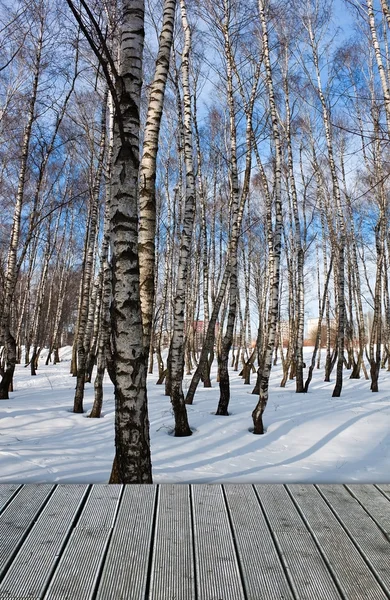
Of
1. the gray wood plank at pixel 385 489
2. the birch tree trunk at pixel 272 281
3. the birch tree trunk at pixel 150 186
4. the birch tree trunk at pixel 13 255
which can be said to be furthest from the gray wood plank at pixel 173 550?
the birch tree trunk at pixel 13 255

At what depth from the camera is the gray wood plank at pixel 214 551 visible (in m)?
1.22

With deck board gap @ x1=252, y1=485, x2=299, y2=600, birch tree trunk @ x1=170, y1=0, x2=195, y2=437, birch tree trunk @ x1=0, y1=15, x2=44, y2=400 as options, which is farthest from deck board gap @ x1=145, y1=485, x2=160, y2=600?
birch tree trunk @ x1=0, y1=15, x2=44, y2=400

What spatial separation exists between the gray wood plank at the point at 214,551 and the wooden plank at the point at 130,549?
0.20 meters

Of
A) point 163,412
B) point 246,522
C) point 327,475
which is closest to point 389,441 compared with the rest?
point 327,475

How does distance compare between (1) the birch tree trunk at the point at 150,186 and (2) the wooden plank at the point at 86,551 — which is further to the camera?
(1) the birch tree trunk at the point at 150,186

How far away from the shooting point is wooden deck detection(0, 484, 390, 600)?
4.04ft

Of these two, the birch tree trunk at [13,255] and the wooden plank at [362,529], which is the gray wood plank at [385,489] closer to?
the wooden plank at [362,529]

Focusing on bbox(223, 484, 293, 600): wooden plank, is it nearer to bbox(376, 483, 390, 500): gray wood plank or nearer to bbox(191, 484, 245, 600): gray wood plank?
bbox(191, 484, 245, 600): gray wood plank

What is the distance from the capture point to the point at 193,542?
1.49 m

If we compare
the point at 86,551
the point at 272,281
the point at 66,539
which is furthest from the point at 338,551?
the point at 272,281

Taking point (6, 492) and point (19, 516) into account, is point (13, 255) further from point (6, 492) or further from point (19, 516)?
point (19, 516)

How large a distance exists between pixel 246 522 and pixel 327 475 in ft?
8.22

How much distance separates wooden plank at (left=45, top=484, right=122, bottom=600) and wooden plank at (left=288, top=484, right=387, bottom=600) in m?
0.85

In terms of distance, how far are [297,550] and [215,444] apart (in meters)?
3.48
